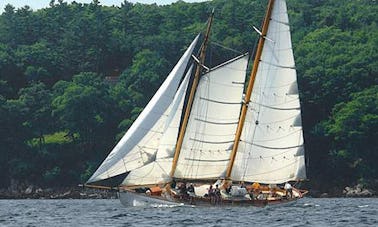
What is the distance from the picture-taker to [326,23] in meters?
185

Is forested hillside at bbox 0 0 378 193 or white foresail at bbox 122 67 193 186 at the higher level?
forested hillside at bbox 0 0 378 193

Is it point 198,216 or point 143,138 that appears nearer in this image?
point 198,216

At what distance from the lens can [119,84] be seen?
15562 cm

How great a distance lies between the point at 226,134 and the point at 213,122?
4.82 feet

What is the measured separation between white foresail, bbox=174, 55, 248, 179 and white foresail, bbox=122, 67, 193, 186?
1.33 m

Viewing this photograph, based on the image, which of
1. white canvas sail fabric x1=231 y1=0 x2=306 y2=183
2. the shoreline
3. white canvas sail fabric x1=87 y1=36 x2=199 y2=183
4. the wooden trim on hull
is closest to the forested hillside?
the shoreline

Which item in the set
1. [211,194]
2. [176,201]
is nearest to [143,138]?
[176,201]

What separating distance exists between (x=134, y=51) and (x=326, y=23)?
30.3 m

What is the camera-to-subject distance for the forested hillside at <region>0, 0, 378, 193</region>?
5295 inches

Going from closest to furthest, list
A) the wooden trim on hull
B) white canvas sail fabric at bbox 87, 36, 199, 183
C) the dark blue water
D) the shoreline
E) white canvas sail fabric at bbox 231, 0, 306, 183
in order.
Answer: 1. the dark blue water
2. white canvas sail fabric at bbox 87, 36, 199, 183
3. the wooden trim on hull
4. white canvas sail fabric at bbox 231, 0, 306, 183
5. the shoreline

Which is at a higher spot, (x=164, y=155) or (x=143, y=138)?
(x=143, y=138)

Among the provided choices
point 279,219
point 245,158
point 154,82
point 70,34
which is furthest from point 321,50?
point 279,219

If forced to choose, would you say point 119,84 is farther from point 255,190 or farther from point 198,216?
point 198,216

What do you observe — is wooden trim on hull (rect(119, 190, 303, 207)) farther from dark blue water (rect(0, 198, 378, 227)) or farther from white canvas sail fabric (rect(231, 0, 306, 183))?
white canvas sail fabric (rect(231, 0, 306, 183))
